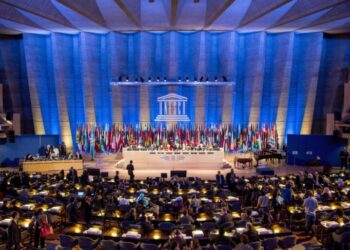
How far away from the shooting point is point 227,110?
105ft

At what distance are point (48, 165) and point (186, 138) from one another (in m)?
10.9

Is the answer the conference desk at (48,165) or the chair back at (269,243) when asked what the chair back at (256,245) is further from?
the conference desk at (48,165)

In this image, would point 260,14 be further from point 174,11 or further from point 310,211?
point 310,211

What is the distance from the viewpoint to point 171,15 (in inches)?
1024

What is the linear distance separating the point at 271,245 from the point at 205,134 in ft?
61.3

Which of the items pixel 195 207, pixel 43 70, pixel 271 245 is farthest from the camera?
pixel 43 70

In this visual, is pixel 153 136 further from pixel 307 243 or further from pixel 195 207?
pixel 307 243

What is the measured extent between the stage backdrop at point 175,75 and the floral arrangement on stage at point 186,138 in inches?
178

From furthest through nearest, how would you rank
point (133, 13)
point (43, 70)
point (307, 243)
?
point (43, 70) → point (133, 13) → point (307, 243)

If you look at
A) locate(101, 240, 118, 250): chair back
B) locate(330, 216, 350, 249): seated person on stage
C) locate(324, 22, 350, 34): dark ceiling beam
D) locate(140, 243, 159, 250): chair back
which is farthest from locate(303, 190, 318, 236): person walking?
locate(324, 22, 350, 34): dark ceiling beam

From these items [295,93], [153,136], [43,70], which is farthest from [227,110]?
[43,70]

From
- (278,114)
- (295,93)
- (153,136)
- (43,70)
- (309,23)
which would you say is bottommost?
(153,136)

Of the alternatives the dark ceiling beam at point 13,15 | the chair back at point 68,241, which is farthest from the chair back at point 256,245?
the dark ceiling beam at point 13,15

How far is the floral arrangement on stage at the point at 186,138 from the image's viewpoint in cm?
2628
